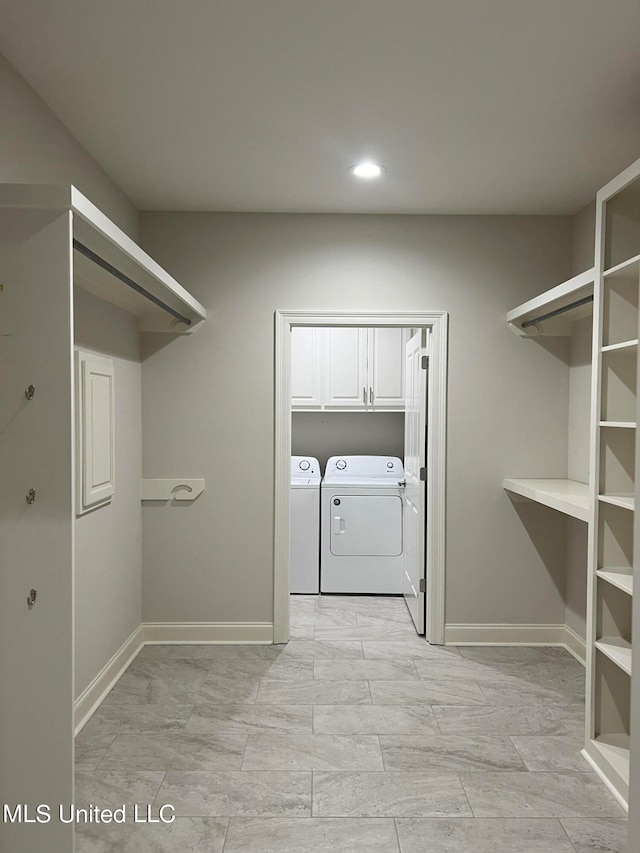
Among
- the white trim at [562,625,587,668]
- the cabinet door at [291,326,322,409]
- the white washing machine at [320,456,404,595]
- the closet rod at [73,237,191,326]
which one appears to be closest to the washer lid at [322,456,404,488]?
the white washing machine at [320,456,404,595]

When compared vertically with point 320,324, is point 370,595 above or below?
below

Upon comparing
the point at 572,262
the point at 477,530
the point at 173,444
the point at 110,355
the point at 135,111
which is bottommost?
the point at 477,530

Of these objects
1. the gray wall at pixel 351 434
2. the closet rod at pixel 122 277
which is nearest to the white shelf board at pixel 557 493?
the gray wall at pixel 351 434

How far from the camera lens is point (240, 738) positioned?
257 centimetres

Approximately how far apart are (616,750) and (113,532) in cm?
244

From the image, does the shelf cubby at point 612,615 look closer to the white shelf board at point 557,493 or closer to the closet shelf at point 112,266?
the white shelf board at point 557,493

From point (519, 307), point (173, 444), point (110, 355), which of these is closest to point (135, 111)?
point (110, 355)

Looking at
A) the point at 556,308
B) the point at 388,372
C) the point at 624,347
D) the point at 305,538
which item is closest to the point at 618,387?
the point at 624,347

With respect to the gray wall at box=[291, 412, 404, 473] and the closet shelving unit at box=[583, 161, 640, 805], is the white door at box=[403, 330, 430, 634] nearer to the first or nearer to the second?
the gray wall at box=[291, 412, 404, 473]

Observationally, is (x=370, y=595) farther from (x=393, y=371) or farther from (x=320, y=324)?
(x=320, y=324)

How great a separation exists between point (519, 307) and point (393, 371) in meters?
1.62

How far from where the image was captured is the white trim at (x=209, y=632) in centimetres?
364

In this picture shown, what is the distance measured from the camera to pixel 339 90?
87.0 inches

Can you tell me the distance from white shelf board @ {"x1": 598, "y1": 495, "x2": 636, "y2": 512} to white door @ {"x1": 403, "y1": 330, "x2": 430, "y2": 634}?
1.46 metres
